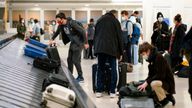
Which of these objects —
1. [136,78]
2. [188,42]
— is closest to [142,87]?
[188,42]

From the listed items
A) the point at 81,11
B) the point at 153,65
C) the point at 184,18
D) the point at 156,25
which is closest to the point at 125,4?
the point at 81,11

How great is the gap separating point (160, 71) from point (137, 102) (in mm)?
707

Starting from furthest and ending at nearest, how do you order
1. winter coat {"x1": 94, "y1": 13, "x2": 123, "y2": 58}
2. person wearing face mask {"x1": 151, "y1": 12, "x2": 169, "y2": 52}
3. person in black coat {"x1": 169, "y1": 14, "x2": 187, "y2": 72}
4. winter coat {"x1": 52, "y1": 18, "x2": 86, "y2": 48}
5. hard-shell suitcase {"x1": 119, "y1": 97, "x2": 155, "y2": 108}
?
person wearing face mask {"x1": 151, "y1": 12, "x2": 169, "y2": 52} → person in black coat {"x1": 169, "y1": 14, "x2": 187, "y2": 72} → winter coat {"x1": 52, "y1": 18, "x2": 86, "y2": 48} → winter coat {"x1": 94, "y1": 13, "x2": 123, "y2": 58} → hard-shell suitcase {"x1": 119, "y1": 97, "x2": 155, "y2": 108}

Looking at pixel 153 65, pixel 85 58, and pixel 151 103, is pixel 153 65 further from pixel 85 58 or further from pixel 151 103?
pixel 85 58

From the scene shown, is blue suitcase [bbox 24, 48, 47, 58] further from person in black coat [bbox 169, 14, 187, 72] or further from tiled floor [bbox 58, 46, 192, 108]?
person in black coat [bbox 169, 14, 187, 72]

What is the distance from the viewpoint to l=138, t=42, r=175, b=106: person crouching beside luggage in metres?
6.30

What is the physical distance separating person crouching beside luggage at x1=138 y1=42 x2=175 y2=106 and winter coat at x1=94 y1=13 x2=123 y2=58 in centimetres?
116

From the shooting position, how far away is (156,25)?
520 inches

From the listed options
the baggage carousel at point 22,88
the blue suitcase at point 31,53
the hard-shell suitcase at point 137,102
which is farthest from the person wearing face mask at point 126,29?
the hard-shell suitcase at point 137,102

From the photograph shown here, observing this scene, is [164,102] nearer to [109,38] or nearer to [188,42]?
[188,42]

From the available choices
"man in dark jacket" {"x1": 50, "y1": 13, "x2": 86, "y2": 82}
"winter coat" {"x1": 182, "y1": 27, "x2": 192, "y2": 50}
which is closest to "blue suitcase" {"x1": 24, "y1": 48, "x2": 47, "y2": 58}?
"man in dark jacket" {"x1": 50, "y1": 13, "x2": 86, "y2": 82}

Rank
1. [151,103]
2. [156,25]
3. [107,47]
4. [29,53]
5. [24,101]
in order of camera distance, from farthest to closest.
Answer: [156,25], [29,53], [107,47], [151,103], [24,101]

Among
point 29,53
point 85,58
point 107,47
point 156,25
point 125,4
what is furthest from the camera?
point 125,4

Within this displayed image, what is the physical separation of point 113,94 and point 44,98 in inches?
131
